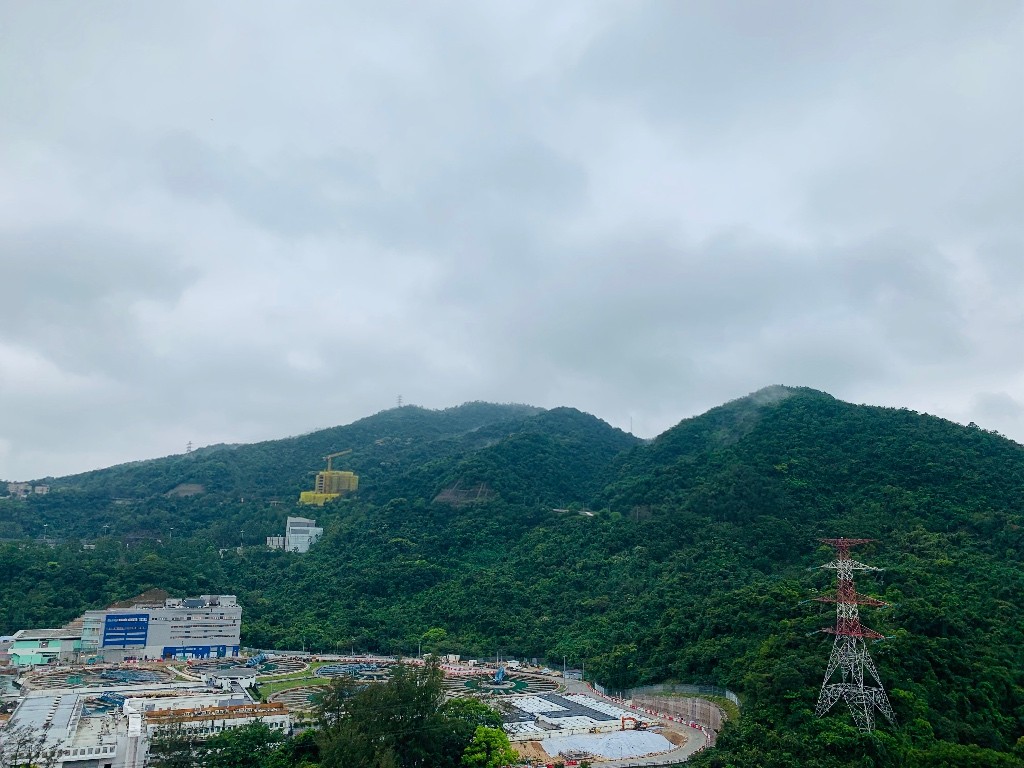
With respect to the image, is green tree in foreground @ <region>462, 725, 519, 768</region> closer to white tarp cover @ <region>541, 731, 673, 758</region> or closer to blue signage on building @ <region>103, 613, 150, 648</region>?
white tarp cover @ <region>541, 731, 673, 758</region>

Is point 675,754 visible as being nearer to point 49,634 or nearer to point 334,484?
point 49,634

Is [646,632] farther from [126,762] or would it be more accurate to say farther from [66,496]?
[66,496]

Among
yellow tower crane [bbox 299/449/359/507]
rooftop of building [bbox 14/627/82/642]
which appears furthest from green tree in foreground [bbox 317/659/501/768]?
yellow tower crane [bbox 299/449/359/507]

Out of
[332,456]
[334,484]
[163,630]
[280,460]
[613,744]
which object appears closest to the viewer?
[613,744]

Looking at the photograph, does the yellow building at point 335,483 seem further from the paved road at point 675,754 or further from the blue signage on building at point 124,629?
the paved road at point 675,754

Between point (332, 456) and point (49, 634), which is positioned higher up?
point (332, 456)

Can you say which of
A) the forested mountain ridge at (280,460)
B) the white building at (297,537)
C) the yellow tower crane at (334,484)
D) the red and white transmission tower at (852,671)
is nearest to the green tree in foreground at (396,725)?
the red and white transmission tower at (852,671)

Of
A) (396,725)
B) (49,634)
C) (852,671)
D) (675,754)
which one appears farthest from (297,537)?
(852,671)
